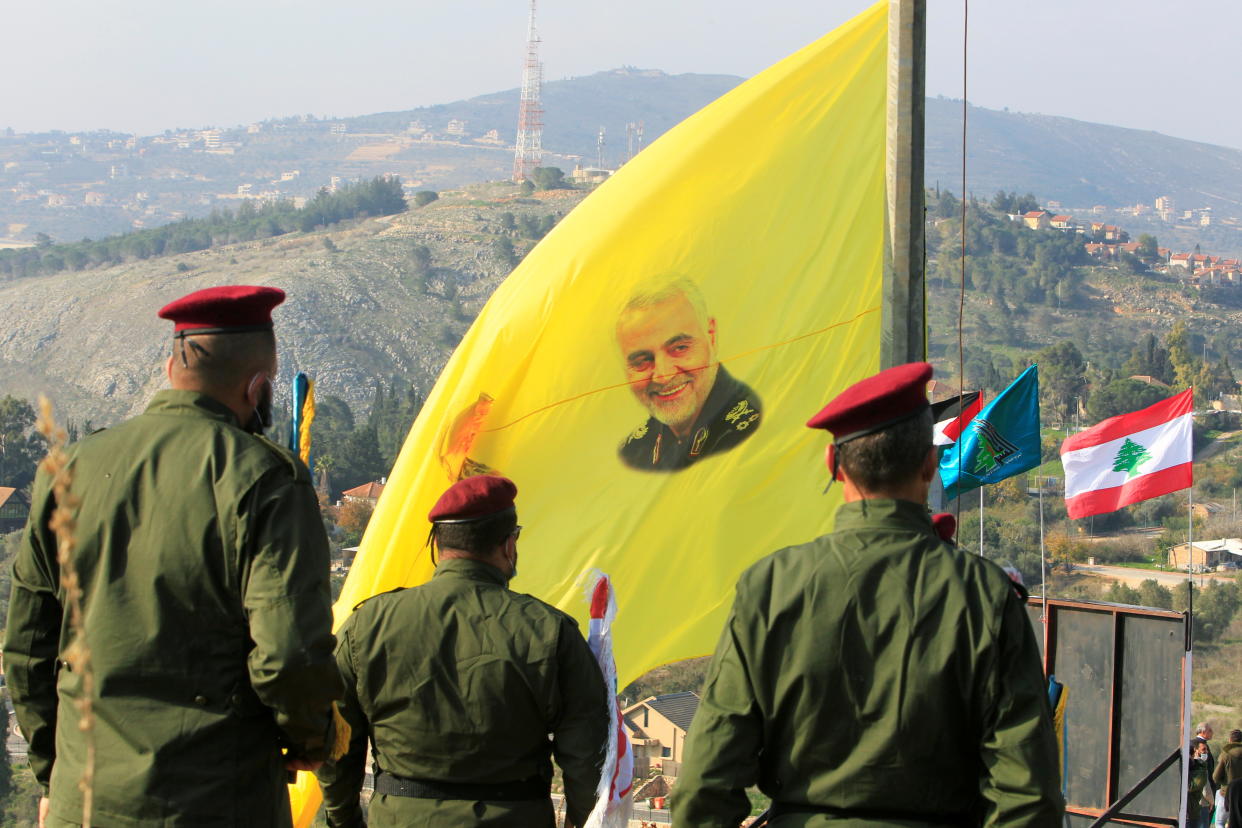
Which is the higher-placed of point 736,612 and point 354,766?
point 736,612

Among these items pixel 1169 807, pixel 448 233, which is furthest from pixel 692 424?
pixel 448 233

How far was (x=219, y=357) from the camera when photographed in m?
2.54

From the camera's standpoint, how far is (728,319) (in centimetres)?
462

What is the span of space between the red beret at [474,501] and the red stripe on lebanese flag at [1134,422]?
7.40m

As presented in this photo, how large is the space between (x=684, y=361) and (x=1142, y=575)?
2829 inches

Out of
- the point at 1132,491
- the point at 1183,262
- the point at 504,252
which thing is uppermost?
the point at 504,252

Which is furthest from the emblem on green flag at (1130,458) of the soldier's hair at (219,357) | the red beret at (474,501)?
the soldier's hair at (219,357)

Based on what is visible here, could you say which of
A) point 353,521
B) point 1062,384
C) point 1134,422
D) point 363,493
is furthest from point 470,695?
point 1062,384

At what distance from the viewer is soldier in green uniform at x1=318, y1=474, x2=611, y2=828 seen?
311 centimetres

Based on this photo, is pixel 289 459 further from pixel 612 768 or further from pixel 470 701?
pixel 612 768

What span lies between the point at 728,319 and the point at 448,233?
154648 mm

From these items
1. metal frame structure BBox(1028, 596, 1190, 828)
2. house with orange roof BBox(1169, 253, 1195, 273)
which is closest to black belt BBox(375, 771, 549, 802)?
metal frame structure BBox(1028, 596, 1190, 828)

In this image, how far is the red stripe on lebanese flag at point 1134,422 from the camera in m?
9.98

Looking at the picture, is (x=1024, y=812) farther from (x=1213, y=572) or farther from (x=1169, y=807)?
(x=1213, y=572)
